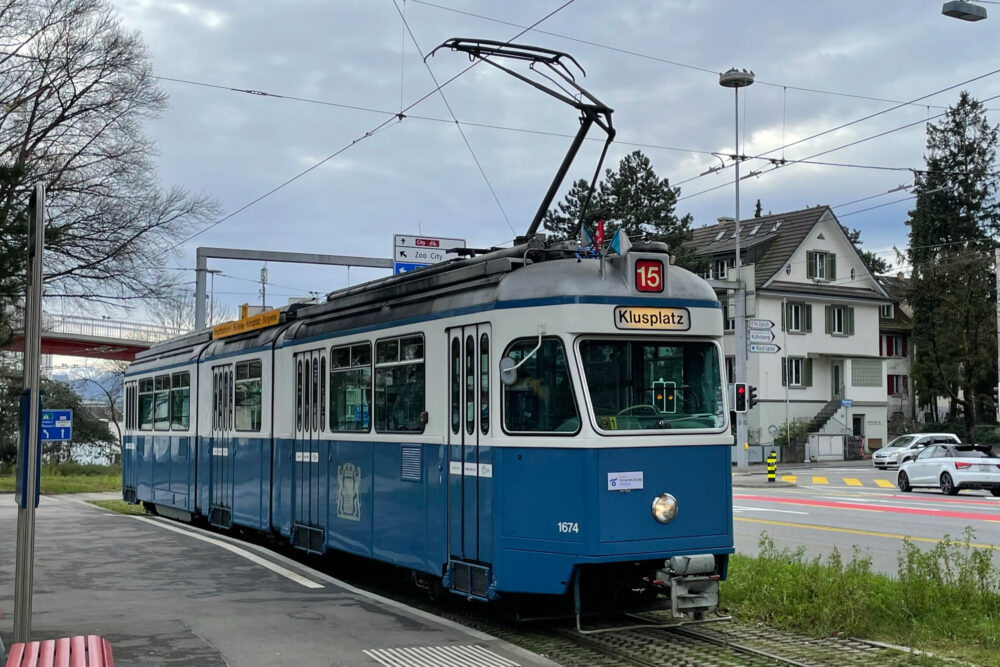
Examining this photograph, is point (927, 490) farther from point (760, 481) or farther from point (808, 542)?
point (808, 542)

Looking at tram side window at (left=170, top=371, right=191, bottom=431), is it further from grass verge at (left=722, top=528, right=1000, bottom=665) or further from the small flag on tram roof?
the small flag on tram roof

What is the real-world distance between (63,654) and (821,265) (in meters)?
57.1

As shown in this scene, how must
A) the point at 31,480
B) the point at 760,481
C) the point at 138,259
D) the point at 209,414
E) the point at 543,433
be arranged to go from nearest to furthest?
the point at 31,480 → the point at 543,433 → the point at 209,414 → the point at 138,259 → the point at 760,481

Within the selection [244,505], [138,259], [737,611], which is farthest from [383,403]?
[138,259]

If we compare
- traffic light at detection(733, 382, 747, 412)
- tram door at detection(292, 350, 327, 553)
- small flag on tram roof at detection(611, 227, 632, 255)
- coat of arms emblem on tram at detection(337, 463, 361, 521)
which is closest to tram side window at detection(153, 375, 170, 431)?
tram door at detection(292, 350, 327, 553)

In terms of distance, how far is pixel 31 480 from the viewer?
6.13 metres

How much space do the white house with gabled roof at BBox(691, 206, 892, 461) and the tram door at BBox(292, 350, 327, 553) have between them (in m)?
44.3

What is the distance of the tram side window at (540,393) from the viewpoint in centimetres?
919

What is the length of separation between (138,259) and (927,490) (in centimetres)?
2135

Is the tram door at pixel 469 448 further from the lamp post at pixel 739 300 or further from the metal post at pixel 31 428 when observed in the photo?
the lamp post at pixel 739 300

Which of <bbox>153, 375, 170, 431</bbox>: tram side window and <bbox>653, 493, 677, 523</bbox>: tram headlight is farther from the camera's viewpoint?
<bbox>153, 375, 170, 431</bbox>: tram side window

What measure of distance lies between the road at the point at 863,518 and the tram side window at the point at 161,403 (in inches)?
393

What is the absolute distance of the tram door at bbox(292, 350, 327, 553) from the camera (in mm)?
13156

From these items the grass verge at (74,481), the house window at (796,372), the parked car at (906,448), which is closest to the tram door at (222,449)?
the grass verge at (74,481)
